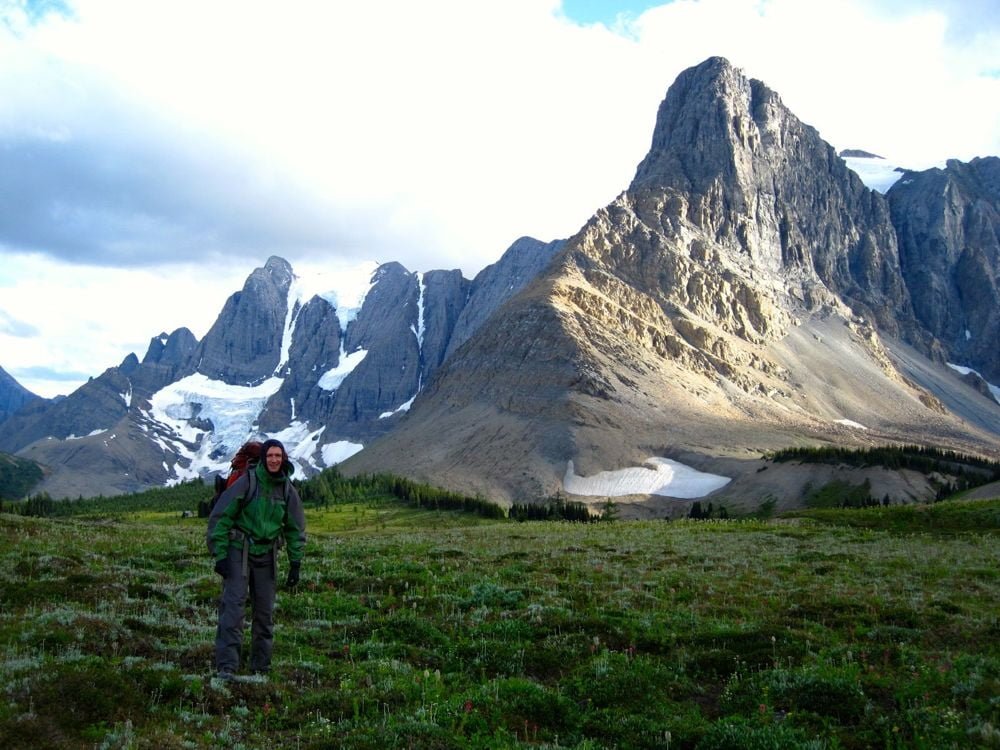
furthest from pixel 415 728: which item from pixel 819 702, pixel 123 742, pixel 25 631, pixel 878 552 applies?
pixel 878 552

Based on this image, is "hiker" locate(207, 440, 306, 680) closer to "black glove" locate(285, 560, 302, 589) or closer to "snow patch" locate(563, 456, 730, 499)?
"black glove" locate(285, 560, 302, 589)

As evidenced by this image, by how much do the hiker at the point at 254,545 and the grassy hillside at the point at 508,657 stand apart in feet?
2.00

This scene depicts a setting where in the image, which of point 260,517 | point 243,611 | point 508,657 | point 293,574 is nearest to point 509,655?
point 508,657

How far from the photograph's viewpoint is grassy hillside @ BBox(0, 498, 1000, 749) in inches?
408

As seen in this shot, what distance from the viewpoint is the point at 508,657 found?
1406cm

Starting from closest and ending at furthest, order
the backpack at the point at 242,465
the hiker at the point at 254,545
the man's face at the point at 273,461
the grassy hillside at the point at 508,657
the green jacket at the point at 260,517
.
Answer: the grassy hillside at the point at 508,657 < the hiker at the point at 254,545 < the green jacket at the point at 260,517 < the man's face at the point at 273,461 < the backpack at the point at 242,465

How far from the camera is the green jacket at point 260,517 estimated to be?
13203 mm

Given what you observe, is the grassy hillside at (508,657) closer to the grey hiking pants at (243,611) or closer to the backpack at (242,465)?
the grey hiking pants at (243,611)

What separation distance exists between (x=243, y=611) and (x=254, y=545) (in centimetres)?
107

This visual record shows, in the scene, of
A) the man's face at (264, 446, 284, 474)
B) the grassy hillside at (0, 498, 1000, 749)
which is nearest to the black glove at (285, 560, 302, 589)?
the grassy hillside at (0, 498, 1000, 749)

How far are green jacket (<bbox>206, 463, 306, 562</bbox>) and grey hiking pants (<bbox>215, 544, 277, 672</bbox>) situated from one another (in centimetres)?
23

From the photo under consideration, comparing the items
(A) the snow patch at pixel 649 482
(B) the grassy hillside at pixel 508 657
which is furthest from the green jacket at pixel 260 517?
(A) the snow patch at pixel 649 482

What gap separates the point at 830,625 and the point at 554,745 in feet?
30.9

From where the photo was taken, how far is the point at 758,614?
1839 centimetres
